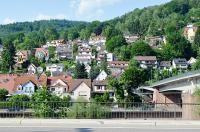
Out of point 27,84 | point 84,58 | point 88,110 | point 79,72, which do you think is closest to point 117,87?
point 27,84

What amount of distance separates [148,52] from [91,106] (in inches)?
5180

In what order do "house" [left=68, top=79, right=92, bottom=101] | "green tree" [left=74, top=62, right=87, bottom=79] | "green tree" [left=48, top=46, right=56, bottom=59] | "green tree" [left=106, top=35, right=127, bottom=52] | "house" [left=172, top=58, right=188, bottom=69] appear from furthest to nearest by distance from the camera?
1. "green tree" [left=48, top=46, right=56, bottom=59]
2. "green tree" [left=106, top=35, right=127, bottom=52]
3. "house" [left=172, top=58, right=188, bottom=69]
4. "green tree" [left=74, top=62, right=87, bottom=79]
5. "house" [left=68, top=79, right=92, bottom=101]

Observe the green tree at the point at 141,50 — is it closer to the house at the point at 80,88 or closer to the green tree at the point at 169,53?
the green tree at the point at 169,53

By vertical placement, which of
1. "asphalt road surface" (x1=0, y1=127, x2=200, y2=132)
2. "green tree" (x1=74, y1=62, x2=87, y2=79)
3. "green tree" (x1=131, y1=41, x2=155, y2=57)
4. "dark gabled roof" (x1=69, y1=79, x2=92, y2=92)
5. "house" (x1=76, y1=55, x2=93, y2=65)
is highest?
"green tree" (x1=131, y1=41, x2=155, y2=57)

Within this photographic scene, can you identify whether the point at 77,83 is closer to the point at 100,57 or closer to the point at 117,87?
the point at 117,87

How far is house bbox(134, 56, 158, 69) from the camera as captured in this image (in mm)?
139875

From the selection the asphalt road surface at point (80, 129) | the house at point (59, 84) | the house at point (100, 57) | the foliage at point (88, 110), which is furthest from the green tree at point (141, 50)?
the asphalt road surface at point (80, 129)

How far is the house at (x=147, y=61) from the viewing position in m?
140

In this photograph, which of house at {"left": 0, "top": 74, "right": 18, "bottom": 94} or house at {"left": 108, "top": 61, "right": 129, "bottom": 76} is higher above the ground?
house at {"left": 108, "top": 61, "right": 129, "bottom": 76}

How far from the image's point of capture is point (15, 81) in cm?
8906

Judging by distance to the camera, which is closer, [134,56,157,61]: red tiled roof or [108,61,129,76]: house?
[108,61,129,76]: house

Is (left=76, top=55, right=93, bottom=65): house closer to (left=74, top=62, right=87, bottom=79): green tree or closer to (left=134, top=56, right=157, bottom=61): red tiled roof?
(left=134, top=56, right=157, bottom=61): red tiled roof

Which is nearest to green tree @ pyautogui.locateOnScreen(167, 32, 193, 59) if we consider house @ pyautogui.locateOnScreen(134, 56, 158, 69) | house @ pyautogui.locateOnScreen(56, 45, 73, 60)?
house @ pyautogui.locateOnScreen(134, 56, 158, 69)

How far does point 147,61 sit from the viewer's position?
14188cm
